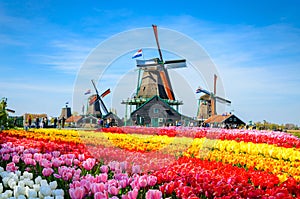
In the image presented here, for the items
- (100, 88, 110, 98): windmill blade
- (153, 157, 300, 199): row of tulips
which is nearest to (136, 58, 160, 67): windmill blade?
(100, 88, 110, 98): windmill blade

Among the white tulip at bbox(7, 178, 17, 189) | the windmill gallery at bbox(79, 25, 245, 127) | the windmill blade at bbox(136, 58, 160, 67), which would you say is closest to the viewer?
the white tulip at bbox(7, 178, 17, 189)

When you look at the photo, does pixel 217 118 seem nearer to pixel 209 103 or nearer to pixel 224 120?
pixel 224 120

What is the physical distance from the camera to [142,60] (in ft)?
105

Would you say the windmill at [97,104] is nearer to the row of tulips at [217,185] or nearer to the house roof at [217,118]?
the house roof at [217,118]

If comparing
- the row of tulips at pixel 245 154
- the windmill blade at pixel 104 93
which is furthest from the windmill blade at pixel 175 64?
the row of tulips at pixel 245 154

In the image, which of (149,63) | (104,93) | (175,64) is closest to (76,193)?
(104,93)

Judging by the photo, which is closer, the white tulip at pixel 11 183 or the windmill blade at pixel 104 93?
the white tulip at pixel 11 183

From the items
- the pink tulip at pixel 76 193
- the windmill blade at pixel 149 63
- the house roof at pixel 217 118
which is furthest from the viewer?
the house roof at pixel 217 118

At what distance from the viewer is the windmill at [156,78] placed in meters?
30.9

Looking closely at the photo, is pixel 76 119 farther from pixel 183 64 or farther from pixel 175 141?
pixel 175 141

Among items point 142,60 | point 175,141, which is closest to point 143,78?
point 142,60

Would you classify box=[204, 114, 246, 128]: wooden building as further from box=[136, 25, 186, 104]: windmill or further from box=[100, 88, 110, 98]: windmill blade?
box=[100, 88, 110, 98]: windmill blade

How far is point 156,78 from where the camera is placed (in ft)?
102

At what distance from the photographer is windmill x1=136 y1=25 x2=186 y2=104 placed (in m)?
30.9
